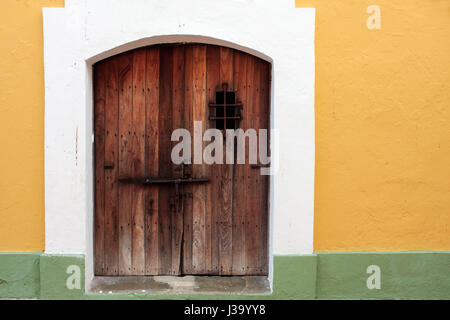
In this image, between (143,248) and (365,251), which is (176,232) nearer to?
(143,248)

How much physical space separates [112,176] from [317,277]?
2140 mm

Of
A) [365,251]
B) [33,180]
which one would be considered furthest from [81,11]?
[365,251]

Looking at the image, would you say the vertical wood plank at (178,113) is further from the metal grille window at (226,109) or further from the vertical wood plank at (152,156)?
the metal grille window at (226,109)

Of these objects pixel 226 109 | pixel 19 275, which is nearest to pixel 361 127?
pixel 226 109

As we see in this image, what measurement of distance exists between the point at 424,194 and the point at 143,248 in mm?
2686

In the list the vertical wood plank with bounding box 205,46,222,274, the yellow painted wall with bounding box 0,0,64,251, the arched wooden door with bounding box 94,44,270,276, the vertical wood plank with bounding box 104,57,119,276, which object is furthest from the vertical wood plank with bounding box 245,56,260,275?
the yellow painted wall with bounding box 0,0,64,251

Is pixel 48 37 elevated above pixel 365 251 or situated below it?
above

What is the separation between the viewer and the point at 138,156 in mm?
3701

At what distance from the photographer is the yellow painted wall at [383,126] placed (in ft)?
11.4

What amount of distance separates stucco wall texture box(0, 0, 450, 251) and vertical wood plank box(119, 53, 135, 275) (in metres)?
0.69

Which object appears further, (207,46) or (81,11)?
(207,46)

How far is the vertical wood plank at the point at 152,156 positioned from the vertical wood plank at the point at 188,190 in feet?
0.87

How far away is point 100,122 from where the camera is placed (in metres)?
3.68

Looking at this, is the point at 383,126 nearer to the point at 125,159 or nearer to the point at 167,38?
the point at 167,38
